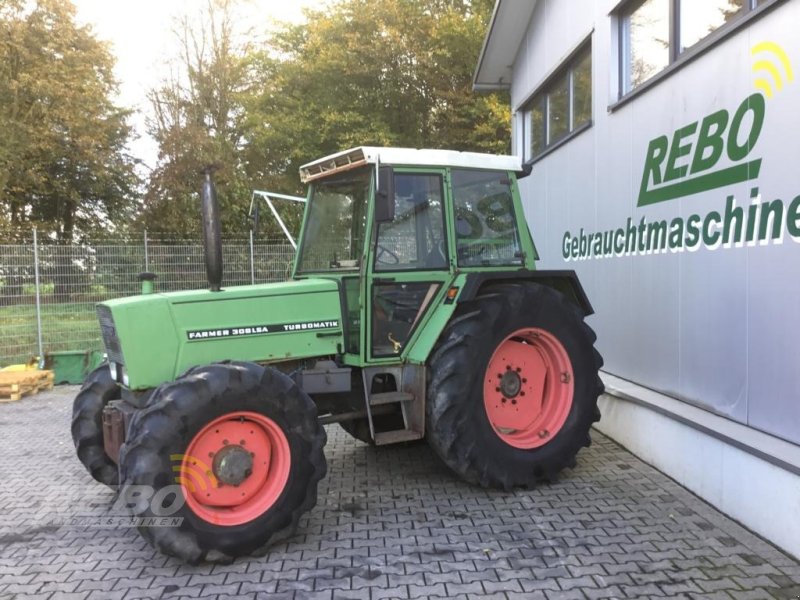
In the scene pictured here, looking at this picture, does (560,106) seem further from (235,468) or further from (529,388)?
(235,468)

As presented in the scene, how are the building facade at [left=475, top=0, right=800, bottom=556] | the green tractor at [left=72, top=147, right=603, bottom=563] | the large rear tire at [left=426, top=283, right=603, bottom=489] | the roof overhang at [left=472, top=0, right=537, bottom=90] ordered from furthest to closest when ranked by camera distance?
the roof overhang at [left=472, top=0, right=537, bottom=90] → the large rear tire at [left=426, top=283, right=603, bottom=489] → the building facade at [left=475, top=0, right=800, bottom=556] → the green tractor at [left=72, top=147, right=603, bottom=563]

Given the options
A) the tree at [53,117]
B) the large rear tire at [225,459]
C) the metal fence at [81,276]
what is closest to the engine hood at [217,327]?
the large rear tire at [225,459]

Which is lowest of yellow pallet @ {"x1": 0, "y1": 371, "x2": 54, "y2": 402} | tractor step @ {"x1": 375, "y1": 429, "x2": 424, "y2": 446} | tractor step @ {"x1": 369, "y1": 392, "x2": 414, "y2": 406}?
yellow pallet @ {"x1": 0, "y1": 371, "x2": 54, "y2": 402}

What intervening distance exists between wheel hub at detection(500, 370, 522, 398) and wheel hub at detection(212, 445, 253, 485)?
199cm

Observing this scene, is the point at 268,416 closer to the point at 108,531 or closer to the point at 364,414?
the point at 364,414

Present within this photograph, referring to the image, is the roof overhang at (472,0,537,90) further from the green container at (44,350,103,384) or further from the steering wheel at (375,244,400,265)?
the green container at (44,350,103,384)

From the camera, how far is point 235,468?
3.52 m

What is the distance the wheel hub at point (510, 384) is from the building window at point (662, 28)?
2913 millimetres

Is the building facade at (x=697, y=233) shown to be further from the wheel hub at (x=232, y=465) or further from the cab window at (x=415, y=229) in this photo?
the wheel hub at (x=232, y=465)

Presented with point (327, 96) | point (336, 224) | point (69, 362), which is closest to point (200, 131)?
point (327, 96)

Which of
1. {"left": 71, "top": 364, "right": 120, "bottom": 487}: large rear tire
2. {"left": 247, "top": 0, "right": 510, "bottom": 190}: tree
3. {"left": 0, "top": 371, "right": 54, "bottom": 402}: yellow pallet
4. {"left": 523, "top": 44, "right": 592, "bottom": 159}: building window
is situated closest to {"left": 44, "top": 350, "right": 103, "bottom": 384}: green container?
{"left": 0, "top": 371, "right": 54, "bottom": 402}: yellow pallet

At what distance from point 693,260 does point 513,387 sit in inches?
65.7

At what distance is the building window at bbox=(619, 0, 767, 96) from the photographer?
4.59m

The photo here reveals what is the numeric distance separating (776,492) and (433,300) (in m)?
2.34
